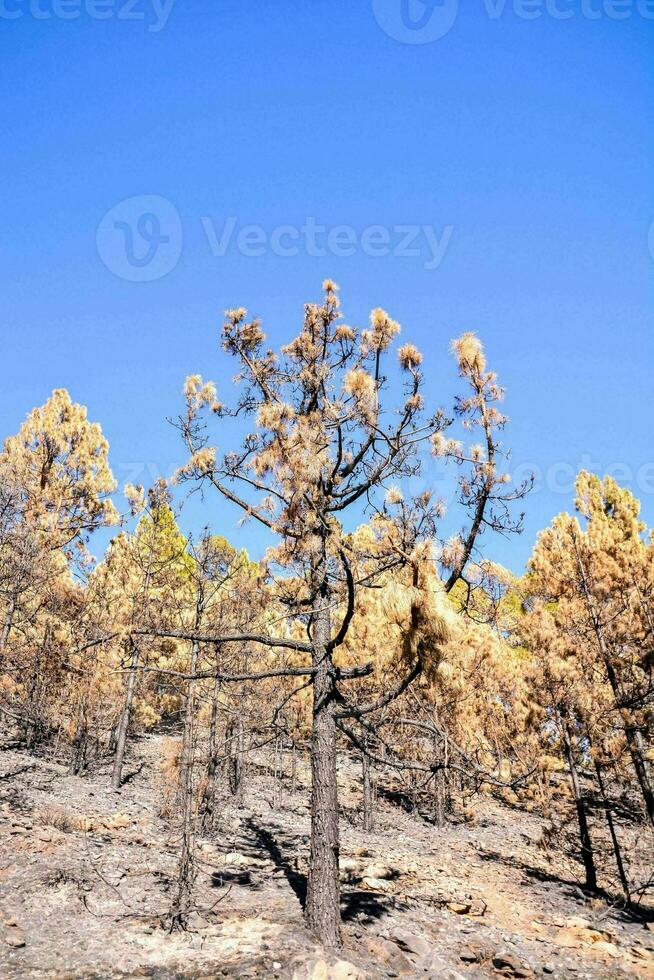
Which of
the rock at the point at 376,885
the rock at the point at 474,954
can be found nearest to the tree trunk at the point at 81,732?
the rock at the point at 376,885

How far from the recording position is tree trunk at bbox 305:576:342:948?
5.73 meters

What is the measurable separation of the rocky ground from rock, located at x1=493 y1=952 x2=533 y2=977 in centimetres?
2

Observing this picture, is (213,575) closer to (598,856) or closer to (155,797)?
(155,797)

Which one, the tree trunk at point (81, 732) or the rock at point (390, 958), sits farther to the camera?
the tree trunk at point (81, 732)

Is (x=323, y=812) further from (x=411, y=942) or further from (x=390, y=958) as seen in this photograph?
(x=411, y=942)

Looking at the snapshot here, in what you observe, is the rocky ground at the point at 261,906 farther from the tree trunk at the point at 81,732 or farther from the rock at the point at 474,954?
the tree trunk at the point at 81,732

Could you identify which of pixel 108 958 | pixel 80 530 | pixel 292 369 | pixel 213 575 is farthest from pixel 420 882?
A: pixel 80 530

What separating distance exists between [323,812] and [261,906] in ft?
6.55

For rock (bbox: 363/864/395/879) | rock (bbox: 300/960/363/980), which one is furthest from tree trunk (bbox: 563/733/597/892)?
rock (bbox: 300/960/363/980)

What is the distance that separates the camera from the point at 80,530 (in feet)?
56.3

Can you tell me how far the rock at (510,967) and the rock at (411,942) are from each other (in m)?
0.81

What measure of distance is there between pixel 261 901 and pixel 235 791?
9463 millimetres

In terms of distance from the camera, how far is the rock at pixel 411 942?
6186 millimetres

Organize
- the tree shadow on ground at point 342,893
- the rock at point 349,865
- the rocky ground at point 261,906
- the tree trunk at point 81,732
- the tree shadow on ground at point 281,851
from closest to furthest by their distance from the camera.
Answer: the rocky ground at point 261,906, the tree shadow on ground at point 342,893, the tree shadow on ground at point 281,851, the rock at point 349,865, the tree trunk at point 81,732
